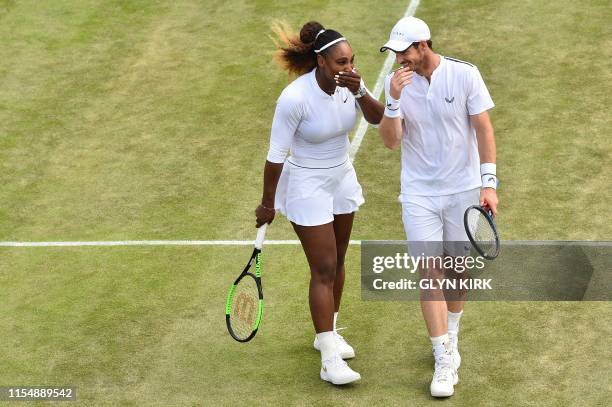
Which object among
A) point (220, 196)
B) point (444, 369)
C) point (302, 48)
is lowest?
point (220, 196)

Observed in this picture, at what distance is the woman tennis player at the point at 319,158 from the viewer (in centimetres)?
877

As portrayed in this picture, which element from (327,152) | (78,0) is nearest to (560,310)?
(327,152)

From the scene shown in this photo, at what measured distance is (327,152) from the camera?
29.6ft

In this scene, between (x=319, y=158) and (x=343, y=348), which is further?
(x=343, y=348)

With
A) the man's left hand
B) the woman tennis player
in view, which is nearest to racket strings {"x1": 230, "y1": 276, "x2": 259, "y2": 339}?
the woman tennis player

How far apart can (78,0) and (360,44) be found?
415cm

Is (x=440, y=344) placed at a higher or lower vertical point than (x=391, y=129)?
lower

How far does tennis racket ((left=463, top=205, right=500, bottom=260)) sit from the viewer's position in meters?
8.52

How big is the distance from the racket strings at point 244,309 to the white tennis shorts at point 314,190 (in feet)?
2.35

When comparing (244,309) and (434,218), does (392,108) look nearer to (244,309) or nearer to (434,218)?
(434,218)

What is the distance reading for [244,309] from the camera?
9.43 metres

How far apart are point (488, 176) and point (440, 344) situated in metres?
1.27

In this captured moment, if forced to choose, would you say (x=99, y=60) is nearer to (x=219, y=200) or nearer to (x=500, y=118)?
(x=219, y=200)

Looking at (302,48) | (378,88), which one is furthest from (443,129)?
(378,88)
